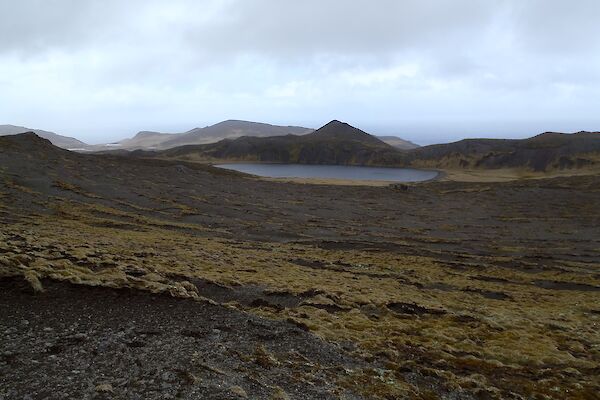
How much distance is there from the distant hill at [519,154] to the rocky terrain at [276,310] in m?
96.5

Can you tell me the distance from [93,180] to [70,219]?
830 inches

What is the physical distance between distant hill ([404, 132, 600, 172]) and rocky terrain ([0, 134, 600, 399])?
96464 millimetres

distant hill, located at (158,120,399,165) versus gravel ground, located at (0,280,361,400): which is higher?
distant hill, located at (158,120,399,165)

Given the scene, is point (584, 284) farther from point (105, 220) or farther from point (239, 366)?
point (105, 220)

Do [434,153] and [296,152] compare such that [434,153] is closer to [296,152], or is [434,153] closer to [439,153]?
[439,153]

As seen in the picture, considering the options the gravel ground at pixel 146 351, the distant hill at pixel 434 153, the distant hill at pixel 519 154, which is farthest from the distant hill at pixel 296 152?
the gravel ground at pixel 146 351

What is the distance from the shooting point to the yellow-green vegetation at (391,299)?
39.3ft

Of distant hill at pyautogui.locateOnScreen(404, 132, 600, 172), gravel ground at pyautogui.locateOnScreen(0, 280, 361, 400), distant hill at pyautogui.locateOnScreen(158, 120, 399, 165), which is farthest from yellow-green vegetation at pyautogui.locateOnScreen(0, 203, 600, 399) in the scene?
distant hill at pyautogui.locateOnScreen(158, 120, 399, 165)

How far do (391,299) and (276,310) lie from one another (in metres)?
6.07

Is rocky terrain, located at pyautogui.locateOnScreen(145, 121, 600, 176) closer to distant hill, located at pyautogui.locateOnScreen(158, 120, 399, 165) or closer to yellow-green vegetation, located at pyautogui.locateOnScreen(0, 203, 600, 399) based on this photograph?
distant hill, located at pyautogui.locateOnScreen(158, 120, 399, 165)

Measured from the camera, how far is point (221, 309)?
13305 millimetres

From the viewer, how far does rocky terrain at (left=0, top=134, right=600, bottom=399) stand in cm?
962

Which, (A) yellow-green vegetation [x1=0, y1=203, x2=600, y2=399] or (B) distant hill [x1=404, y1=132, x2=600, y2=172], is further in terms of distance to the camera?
(B) distant hill [x1=404, y1=132, x2=600, y2=172]

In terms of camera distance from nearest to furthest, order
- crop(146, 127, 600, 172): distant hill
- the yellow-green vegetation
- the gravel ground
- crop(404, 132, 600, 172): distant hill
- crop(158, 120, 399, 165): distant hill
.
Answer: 1. the gravel ground
2. the yellow-green vegetation
3. crop(404, 132, 600, 172): distant hill
4. crop(146, 127, 600, 172): distant hill
5. crop(158, 120, 399, 165): distant hill
